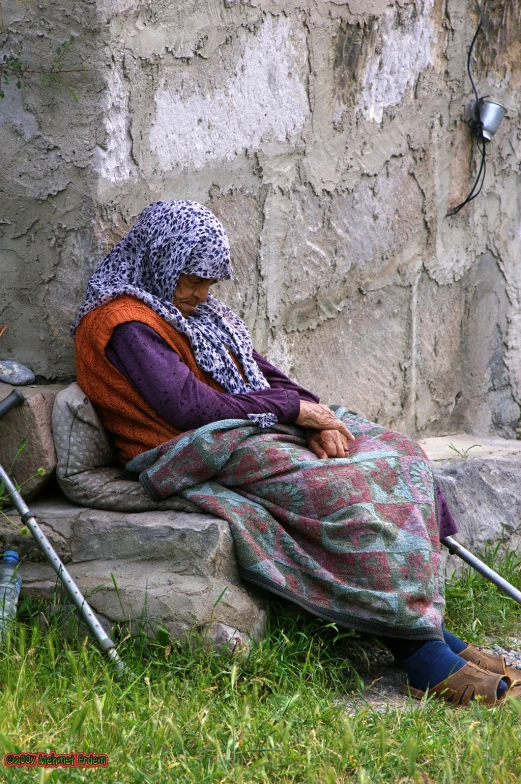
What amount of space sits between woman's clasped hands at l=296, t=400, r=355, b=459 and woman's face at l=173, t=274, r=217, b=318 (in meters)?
0.47

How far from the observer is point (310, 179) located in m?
3.82

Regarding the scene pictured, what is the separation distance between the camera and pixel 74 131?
308 cm

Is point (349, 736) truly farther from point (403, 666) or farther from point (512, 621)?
point (512, 621)

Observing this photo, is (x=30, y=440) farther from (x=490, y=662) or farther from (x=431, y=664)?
(x=490, y=662)

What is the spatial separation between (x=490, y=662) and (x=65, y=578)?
1.30 m

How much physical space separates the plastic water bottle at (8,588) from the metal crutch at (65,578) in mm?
132

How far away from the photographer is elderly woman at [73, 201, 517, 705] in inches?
112

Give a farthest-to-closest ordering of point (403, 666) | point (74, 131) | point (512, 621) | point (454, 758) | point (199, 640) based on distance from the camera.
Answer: point (512, 621), point (74, 131), point (403, 666), point (199, 640), point (454, 758)

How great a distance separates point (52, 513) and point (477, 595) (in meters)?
1.59

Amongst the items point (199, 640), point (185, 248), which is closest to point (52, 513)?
point (199, 640)

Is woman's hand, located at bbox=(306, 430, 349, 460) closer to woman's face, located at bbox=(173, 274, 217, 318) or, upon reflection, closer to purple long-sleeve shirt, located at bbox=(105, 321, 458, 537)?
purple long-sleeve shirt, located at bbox=(105, 321, 458, 537)

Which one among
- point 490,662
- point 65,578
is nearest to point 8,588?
point 65,578

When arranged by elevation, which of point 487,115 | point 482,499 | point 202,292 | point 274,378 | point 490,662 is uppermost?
point 487,115

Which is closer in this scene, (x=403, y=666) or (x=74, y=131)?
(x=403, y=666)
